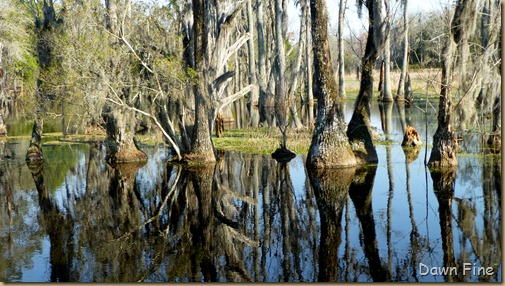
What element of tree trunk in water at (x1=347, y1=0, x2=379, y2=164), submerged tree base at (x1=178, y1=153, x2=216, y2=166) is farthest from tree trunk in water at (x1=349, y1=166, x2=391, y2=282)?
submerged tree base at (x1=178, y1=153, x2=216, y2=166)

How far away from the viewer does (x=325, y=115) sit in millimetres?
16328

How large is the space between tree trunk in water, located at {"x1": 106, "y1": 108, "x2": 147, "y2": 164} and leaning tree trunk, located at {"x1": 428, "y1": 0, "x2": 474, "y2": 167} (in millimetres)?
8928

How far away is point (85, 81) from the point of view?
17.0 meters

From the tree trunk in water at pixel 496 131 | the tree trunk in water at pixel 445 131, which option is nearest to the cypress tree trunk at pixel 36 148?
the tree trunk in water at pixel 445 131

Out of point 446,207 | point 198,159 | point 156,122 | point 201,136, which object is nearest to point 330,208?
point 446,207

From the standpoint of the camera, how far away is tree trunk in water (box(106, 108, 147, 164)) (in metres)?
18.5

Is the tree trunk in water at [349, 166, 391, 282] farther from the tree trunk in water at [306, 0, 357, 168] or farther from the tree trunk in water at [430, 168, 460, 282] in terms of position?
the tree trunk in water at [430, 168, 460, 282]

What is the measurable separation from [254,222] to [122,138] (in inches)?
350

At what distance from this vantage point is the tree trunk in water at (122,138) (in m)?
18.5

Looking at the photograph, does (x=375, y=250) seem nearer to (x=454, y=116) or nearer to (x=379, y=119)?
(x=454, y=116)

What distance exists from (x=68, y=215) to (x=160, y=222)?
2.17 meters

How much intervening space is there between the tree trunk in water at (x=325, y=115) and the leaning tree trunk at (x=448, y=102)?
2.33 meters

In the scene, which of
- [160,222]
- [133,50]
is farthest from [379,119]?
[160,222]

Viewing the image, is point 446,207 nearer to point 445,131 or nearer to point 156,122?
point 445,131
